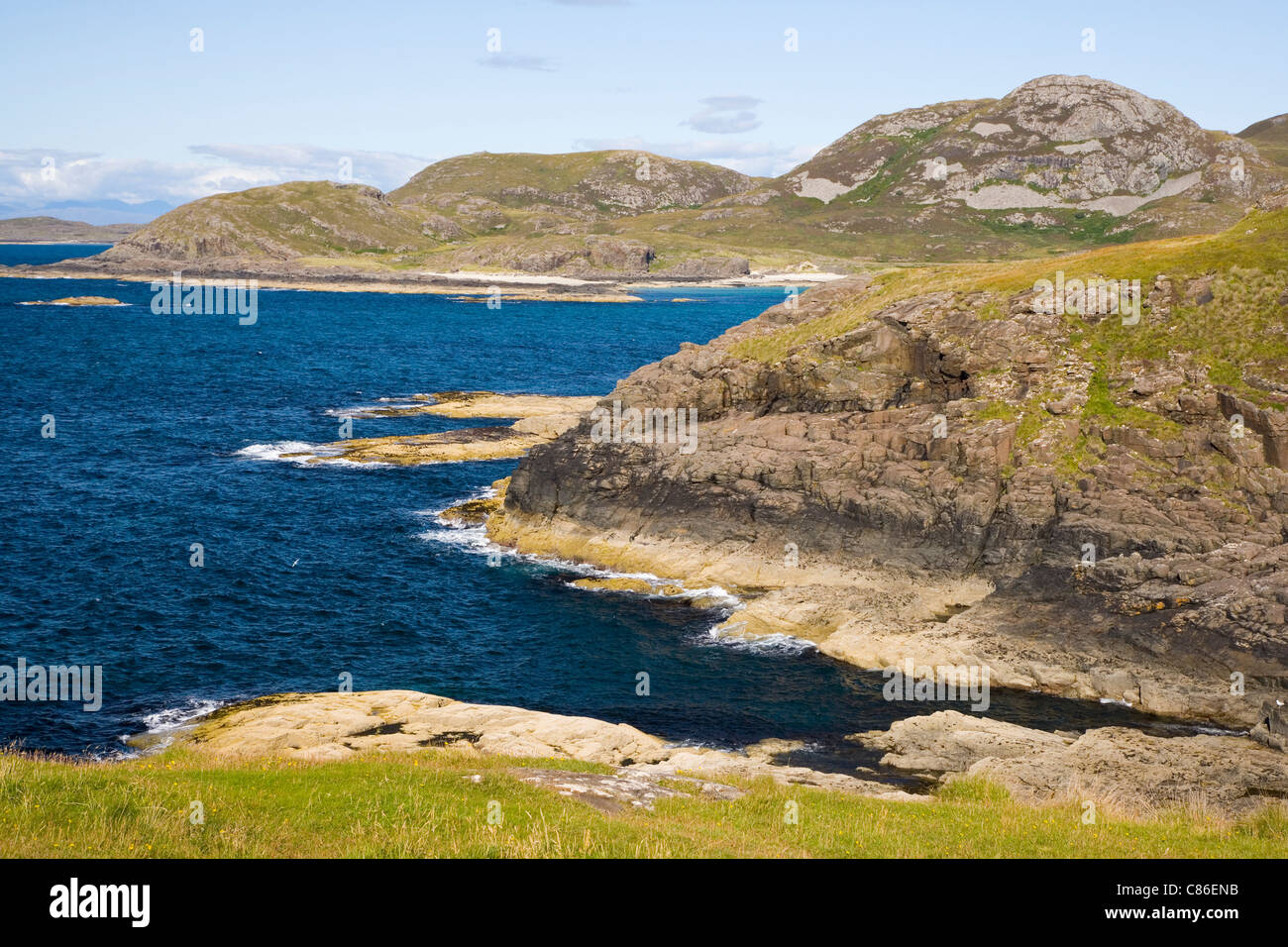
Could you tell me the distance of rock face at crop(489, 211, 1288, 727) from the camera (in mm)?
46219

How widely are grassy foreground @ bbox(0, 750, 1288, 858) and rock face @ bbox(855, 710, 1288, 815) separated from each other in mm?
4854

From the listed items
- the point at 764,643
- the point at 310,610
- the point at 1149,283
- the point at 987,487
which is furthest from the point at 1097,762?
the point at 310,610

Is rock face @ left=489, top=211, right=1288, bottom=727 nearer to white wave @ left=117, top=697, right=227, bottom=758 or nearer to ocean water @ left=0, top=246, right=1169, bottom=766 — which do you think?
ocean water @ left=0, top=246, right=1169, bottom=766

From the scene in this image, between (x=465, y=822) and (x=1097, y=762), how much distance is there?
24.4m

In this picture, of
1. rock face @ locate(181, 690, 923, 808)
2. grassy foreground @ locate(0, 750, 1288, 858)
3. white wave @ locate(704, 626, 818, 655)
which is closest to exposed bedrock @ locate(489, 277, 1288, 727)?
white wave @ locate(704, 626, 818, 655)

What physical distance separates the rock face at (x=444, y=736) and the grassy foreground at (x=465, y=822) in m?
5.71

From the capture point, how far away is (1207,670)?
4344 cm

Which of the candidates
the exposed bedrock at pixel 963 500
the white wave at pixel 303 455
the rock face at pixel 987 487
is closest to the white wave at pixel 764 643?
the rock face at pixel 987 487

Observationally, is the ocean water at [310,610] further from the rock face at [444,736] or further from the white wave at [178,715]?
the rock face at [444,736]

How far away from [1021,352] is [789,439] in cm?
1433

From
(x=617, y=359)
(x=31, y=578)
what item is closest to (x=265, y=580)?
(x=31, y=578)

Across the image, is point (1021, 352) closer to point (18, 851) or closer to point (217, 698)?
point (217, 698)

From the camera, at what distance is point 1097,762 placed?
35594 millimetres

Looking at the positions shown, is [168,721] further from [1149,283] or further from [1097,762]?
[1149,283]
